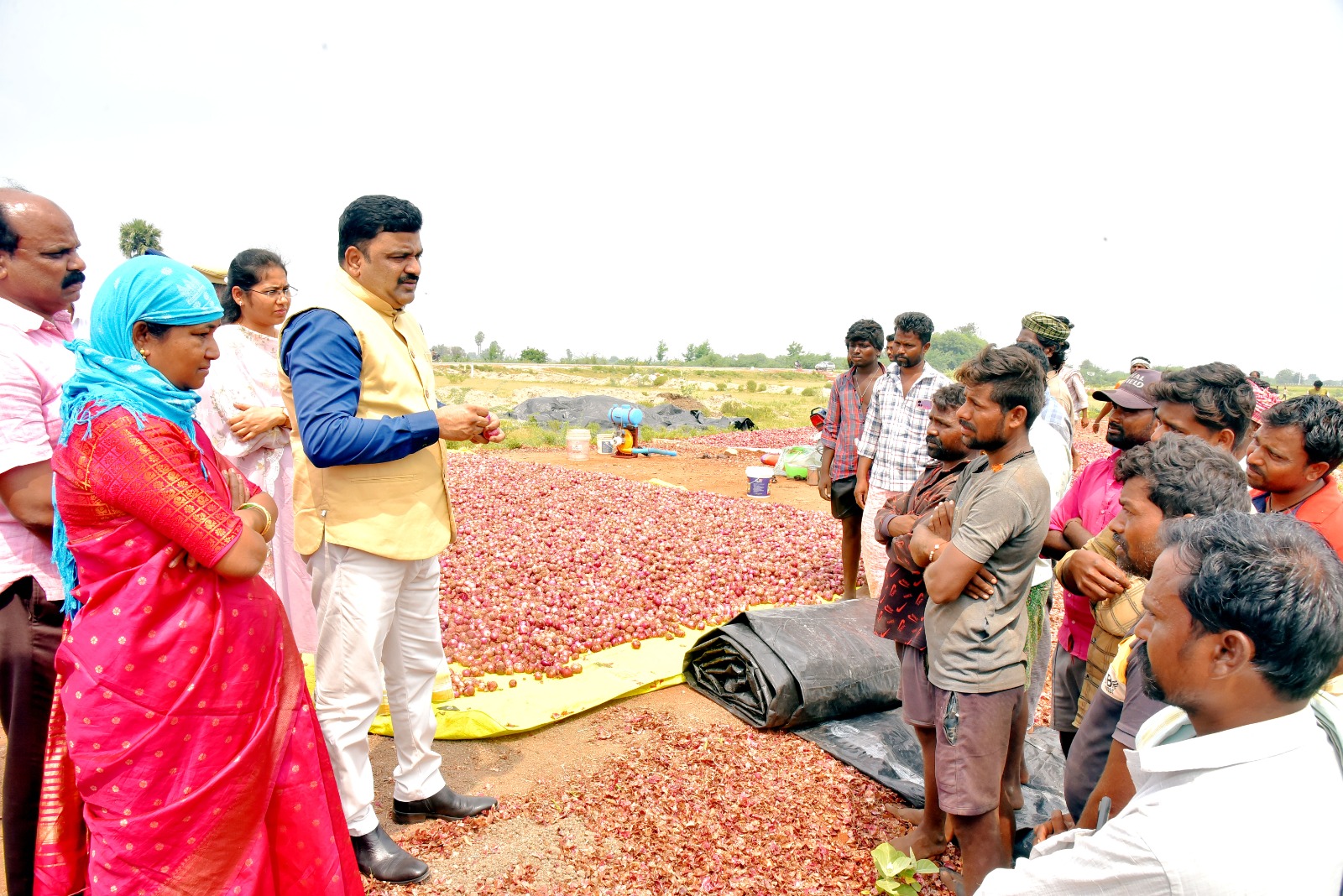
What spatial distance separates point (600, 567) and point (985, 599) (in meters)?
4.05

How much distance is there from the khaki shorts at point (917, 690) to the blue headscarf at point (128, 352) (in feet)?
7.62

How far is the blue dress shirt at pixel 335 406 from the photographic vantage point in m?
2.39

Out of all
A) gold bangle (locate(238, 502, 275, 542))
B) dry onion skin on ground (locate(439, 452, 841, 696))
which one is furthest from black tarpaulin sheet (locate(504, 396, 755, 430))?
gold bangle (locate(238, 502, 275, 542))

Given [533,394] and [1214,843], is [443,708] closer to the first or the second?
[1214,843]

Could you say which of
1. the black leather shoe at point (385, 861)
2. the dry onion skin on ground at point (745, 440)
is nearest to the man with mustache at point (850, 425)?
the black leather shoe at point (385, 861)

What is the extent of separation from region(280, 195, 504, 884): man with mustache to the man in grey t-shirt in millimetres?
1604

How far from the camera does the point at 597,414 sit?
67.4 ft

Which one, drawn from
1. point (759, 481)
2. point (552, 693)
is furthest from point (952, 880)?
point (759, 481)

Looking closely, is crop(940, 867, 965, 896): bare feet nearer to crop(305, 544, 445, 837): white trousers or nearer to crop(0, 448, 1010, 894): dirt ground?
crop(0, 448, 1010, 894): dirt ground

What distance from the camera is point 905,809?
3.08 m

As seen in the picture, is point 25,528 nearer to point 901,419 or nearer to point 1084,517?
point 1084,517

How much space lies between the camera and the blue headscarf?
1.83 meters

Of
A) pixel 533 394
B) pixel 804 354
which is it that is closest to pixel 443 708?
pixel 533 394

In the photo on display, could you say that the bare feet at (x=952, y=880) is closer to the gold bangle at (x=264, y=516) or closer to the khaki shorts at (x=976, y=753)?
the khaki shorts at (x=976, y=753)
